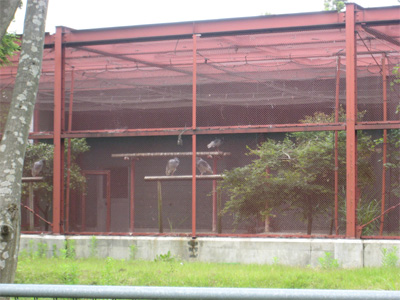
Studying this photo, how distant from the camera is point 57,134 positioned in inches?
498

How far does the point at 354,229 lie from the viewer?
11.1 meters

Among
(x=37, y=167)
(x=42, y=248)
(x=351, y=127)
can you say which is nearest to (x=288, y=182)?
(x=351, y=127)

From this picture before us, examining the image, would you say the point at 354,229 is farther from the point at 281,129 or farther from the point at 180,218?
the point at 180,218

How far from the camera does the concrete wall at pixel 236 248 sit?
10.9 m

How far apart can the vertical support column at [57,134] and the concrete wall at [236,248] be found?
0.48 metres

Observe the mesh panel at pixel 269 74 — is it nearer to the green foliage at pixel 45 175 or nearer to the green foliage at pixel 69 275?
the green foliage at pixel 45 175

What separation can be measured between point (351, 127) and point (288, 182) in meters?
1.67

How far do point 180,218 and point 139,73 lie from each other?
3750mm

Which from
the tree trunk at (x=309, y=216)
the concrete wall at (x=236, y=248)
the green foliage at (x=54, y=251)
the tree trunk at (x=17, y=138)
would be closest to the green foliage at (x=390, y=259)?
the concrete wall at (x=236, y=248)

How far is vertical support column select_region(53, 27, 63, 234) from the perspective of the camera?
12523 millimetres

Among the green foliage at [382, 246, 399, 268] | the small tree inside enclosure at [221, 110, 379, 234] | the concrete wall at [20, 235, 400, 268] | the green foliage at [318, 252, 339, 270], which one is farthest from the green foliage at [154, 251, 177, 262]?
the green foliage at [382, 246, 399, 268]

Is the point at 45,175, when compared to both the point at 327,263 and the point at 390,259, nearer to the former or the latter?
the point at 327,263

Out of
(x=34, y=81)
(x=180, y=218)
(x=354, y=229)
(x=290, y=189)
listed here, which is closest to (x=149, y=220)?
(x=180, y=218)

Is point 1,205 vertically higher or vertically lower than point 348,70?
lower
